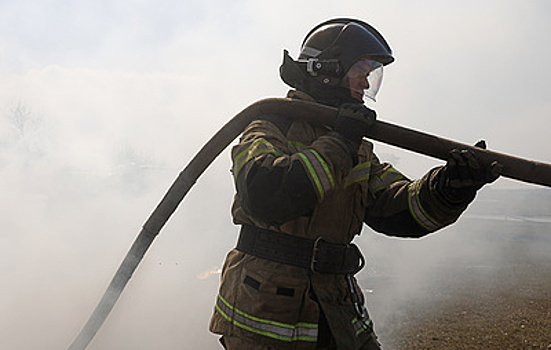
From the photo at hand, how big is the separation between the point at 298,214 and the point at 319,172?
188mm

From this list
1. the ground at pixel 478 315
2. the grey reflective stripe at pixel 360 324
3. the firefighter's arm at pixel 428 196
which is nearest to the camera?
the firefighter's arm at pixel 428 196

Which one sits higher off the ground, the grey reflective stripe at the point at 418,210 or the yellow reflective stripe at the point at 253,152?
the yellow reflective stripe at the point at 253,152

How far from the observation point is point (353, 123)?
1914mm

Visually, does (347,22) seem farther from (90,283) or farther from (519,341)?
(90,283)

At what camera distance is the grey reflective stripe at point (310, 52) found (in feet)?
7.49

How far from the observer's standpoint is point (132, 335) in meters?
6.66

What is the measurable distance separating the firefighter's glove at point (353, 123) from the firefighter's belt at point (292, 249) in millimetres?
456

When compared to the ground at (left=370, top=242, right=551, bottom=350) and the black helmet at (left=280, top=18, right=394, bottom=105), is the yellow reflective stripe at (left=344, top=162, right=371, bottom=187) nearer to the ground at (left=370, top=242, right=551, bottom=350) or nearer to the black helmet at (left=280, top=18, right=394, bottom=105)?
the black helmet at (left=280, top=18, right=394, bottom=105)

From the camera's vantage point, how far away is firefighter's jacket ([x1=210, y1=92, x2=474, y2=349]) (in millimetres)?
1724

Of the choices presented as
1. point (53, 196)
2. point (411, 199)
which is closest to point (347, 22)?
point (411, 199)

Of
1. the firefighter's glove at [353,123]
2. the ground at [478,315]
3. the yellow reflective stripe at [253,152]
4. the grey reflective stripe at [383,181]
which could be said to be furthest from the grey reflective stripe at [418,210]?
the ground at [478,315]

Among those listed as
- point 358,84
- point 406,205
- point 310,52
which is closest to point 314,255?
point 406,205

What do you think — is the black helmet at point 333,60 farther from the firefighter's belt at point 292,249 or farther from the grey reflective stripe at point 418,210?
the firefighter's belt at point 292,249

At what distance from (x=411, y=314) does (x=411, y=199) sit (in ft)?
15.0
